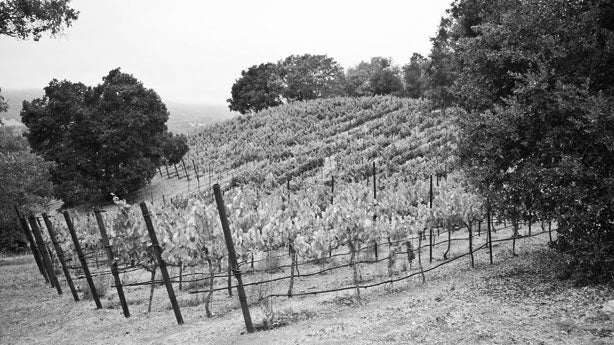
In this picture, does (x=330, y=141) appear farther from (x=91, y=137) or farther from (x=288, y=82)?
(x=288, y=82)

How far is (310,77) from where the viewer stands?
7044cm

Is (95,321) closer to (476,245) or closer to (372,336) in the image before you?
(372,336)

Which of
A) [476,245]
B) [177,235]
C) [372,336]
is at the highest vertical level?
[177,235]

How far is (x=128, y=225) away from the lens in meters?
9.91

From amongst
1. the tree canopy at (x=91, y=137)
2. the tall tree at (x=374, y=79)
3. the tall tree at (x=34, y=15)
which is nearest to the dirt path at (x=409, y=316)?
the tall tree at (x=34, y=15)

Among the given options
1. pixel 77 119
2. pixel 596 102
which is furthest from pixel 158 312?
pixel 77 119

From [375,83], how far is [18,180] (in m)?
59.1

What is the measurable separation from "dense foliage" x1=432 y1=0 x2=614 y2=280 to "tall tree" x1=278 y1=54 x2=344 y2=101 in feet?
205

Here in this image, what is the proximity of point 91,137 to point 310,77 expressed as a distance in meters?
44.1

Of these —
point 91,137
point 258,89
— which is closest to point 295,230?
point 91,137

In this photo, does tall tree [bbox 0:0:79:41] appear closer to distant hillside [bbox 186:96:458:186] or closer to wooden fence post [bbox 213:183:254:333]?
wooden fence post [bbox 213:183:254:333]

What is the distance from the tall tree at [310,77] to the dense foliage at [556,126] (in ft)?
205

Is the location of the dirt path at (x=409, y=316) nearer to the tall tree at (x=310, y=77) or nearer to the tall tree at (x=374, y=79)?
the tall tree at (x=374, y=79)

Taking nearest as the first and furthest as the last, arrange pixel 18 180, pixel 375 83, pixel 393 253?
pixel 393 253 → pixel 18 180 → pixel 375 83
